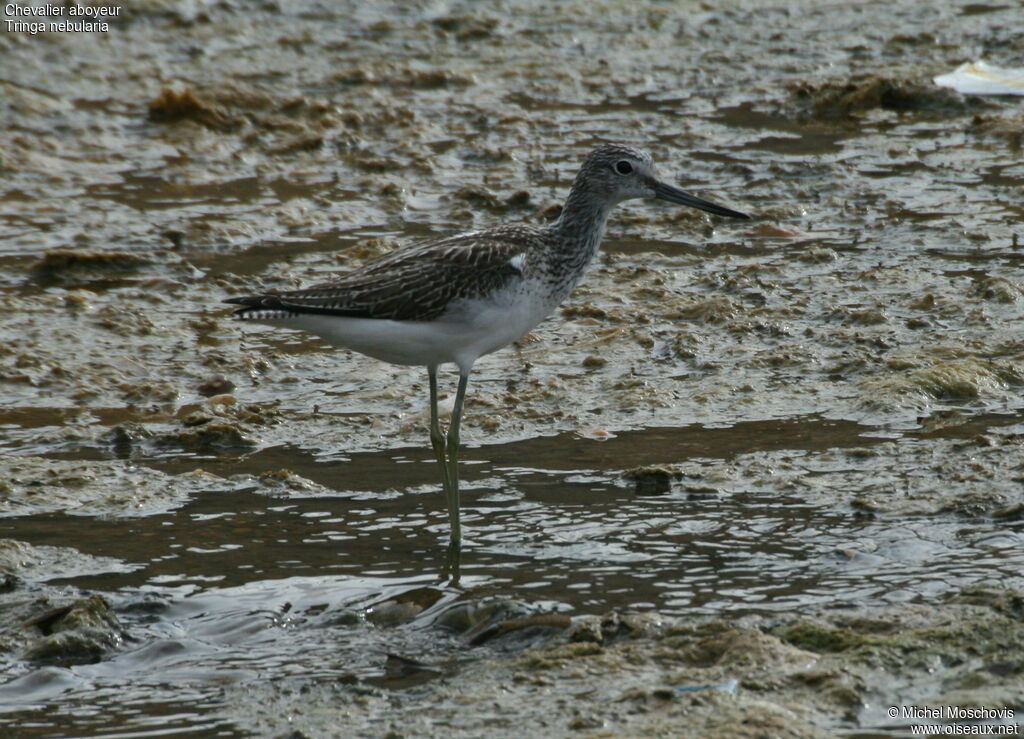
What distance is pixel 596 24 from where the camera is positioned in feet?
49.9

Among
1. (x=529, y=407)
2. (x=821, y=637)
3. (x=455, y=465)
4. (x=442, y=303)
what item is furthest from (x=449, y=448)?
(x=821, y=637)

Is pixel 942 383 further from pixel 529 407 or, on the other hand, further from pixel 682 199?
pixel 529 407

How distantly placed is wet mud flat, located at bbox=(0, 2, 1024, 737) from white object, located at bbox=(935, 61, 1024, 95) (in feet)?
0.81

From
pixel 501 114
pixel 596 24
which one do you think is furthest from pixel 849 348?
pixel 596 24

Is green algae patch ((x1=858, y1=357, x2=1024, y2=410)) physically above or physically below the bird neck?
below

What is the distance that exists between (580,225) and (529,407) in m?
1.01

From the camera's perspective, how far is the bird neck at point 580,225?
286 inches

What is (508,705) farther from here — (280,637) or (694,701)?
(280,637)

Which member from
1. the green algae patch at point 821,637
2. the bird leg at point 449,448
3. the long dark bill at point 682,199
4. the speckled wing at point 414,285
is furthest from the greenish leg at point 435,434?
the green algae patch at point 821,637

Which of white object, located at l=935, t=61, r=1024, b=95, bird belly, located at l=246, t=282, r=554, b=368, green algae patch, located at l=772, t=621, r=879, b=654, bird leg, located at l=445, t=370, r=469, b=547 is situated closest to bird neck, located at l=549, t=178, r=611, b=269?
bird belly, located at l=246, t=282, r=554, b=368

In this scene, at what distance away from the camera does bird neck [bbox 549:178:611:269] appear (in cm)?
727

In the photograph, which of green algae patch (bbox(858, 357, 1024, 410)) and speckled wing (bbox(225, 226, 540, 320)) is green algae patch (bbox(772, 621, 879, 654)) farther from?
green algae patch (bbox(858, 357, 1024, 410))

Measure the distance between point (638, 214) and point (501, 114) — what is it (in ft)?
8.36

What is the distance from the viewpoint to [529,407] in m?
7.76
